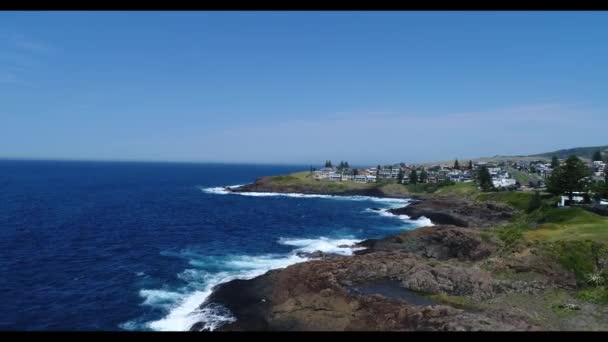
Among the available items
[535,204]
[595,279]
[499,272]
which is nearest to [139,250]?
[499,272]

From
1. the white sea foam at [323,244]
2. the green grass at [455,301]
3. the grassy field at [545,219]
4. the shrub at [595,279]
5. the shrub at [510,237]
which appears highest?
the grassy field at [545,219]

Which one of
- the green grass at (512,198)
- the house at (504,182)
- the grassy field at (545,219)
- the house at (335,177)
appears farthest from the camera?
the house at (335,177)

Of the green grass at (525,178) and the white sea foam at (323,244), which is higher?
the green grass at (525,178)

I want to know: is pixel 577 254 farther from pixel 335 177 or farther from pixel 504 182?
pixel 335 177

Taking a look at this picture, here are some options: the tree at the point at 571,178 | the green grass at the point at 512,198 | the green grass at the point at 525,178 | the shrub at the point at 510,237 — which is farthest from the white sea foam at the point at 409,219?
the green grass at the point at 525,178

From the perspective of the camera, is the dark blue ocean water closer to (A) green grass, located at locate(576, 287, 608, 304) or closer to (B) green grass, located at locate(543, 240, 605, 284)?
(B) green grass, located at locate(543, 240, 605, 284)

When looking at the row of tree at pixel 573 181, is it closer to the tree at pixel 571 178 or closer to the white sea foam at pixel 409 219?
the tree at pixel 571 178

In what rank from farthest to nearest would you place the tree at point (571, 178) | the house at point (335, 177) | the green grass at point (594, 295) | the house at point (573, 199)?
the house at point (335, 177), the tree at point (571, 178), the house at point (573, 199), the green grass at point (594, 295)
